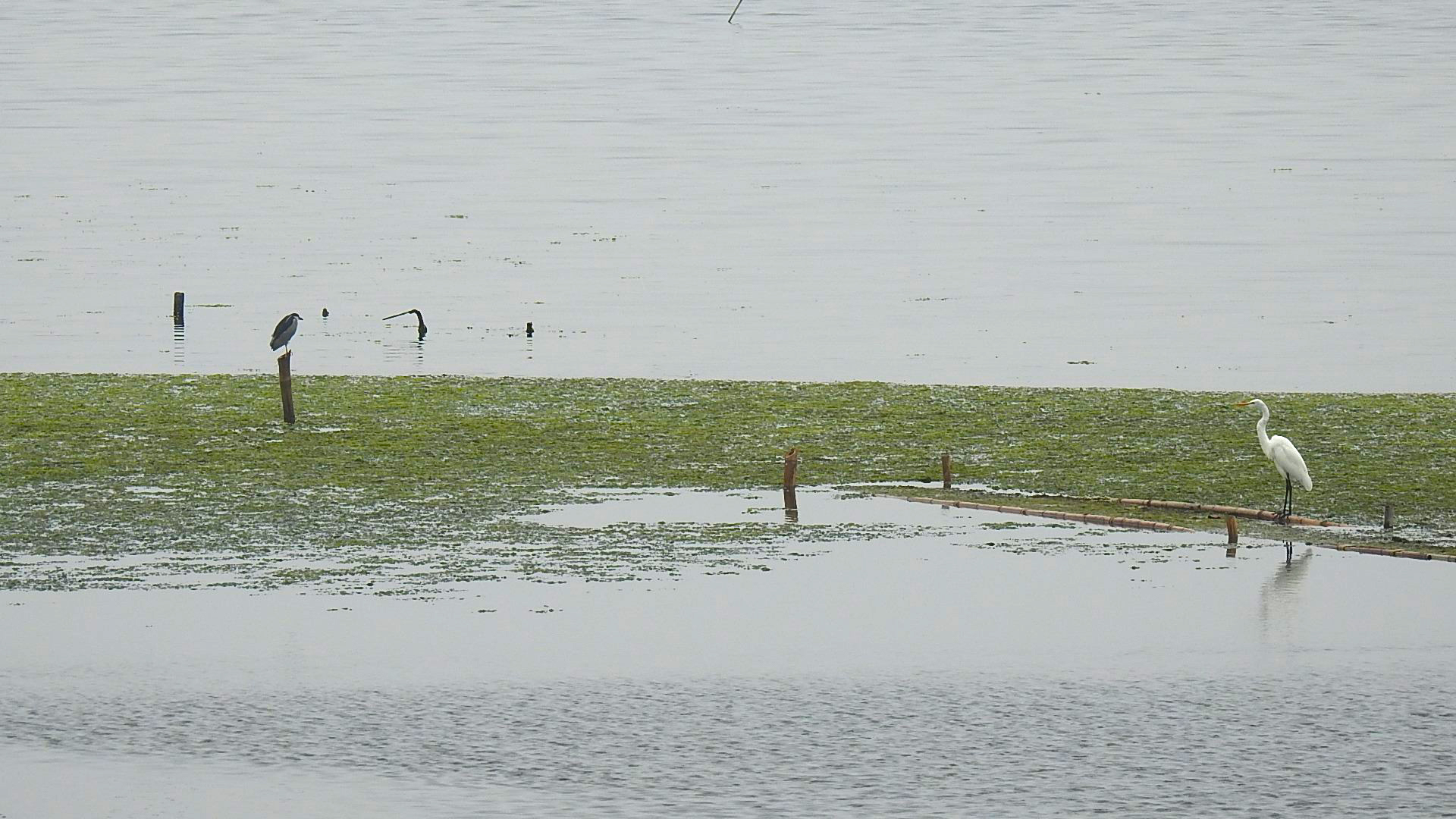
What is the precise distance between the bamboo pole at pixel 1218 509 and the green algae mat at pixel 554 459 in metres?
0.26

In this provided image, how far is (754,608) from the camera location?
2009 cm

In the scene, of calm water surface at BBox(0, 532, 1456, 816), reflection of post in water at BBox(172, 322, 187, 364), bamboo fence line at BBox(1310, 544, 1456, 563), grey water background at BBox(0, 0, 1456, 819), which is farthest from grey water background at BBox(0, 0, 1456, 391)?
calm water surface at BBox(0, 532, 1456, 816)

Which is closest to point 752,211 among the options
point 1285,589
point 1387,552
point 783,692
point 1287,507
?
point 1287,507

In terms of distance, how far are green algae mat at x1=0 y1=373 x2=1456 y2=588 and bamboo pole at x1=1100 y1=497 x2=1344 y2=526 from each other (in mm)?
256

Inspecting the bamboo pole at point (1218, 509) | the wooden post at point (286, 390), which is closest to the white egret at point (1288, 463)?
the bamboo pole at point (1218, 509)

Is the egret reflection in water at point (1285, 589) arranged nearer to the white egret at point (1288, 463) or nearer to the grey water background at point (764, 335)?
the grey water background at point (764, 335)

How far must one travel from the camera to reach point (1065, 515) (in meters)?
23.3

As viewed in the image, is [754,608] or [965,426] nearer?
[754,608]

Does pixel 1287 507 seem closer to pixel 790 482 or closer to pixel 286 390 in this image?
pixel 790 482

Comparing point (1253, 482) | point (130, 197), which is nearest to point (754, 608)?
point (1253, 482)

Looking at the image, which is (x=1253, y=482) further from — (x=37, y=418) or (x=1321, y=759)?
(x=37, y=418)

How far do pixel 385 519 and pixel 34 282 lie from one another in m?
32.6

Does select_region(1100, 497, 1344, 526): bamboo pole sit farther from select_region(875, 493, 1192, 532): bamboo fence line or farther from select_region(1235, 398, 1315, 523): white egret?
select_region(875, 493, 1192, 532): bamboo fence line

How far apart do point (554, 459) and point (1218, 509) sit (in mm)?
7993
